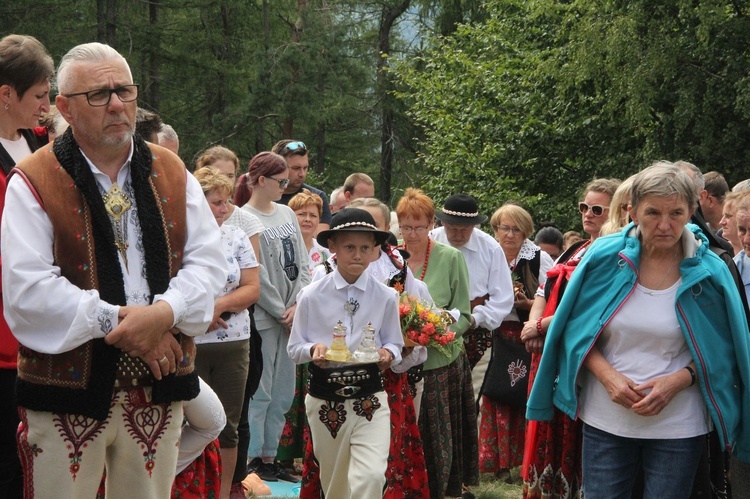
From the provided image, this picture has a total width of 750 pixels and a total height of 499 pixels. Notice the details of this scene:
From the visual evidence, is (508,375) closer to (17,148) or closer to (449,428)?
(449,428)

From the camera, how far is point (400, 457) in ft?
21.7

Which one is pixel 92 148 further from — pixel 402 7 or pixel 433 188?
pixel 402 7

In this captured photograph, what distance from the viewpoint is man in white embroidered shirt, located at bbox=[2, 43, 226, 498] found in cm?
358

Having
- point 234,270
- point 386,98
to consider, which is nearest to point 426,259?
point 234,270

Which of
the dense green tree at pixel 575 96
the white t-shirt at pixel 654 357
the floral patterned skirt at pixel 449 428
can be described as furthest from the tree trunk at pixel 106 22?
the white t-shirt at pixel 654 357

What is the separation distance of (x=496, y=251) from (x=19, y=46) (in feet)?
14.8

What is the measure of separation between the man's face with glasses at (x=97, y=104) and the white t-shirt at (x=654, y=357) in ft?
8.20

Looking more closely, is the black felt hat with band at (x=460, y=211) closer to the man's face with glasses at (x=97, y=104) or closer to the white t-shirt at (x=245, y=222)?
the white t-shirt at (x=245, y=222)

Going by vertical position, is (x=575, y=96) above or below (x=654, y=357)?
above

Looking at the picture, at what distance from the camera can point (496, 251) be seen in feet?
26.1

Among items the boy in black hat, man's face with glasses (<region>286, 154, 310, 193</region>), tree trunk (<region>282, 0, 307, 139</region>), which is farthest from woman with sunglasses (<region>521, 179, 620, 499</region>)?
tree trunk (<region>282, 0, 307, 139</region>)

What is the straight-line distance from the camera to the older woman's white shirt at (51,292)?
3518 millimetres

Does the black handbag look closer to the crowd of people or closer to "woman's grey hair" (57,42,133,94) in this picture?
the crowd of people

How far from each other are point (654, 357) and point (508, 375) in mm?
3743
